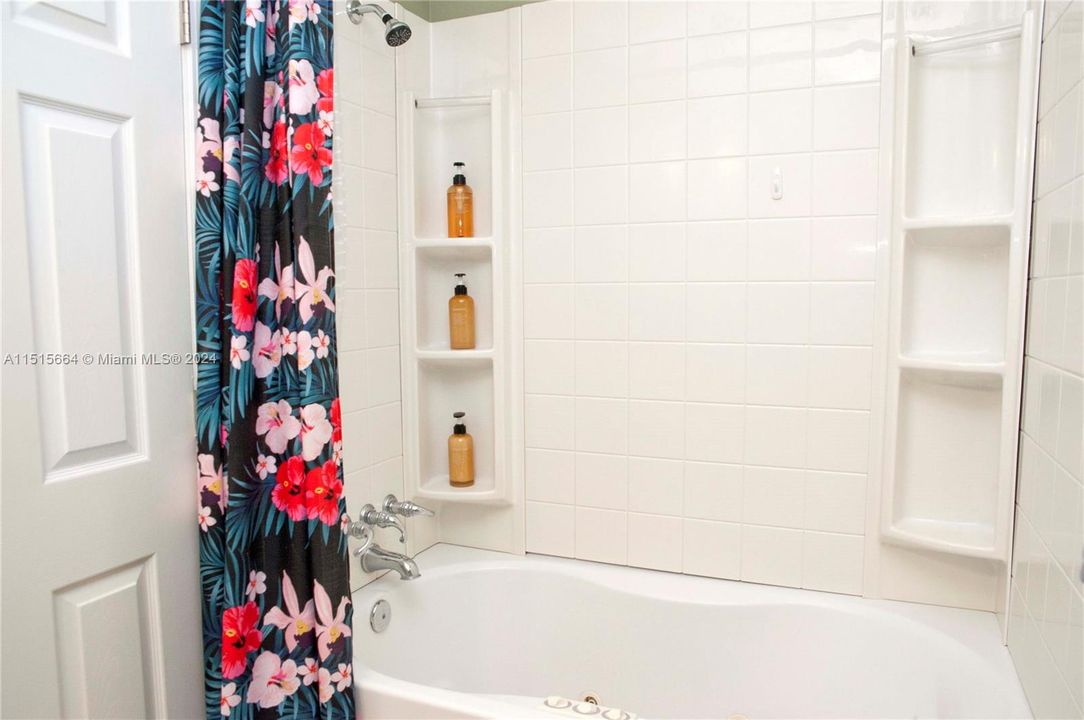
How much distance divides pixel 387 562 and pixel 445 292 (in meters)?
0.77

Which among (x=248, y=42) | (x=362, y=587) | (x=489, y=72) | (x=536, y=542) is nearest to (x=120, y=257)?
(x=248, y=42)

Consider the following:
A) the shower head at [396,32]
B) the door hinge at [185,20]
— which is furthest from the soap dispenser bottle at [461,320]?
the door hinge at [185,20]

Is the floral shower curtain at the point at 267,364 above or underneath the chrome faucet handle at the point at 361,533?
above

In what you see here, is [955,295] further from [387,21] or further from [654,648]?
[387,21]

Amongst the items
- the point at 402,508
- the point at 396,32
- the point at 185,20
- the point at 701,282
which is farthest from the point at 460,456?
the point at 185,20

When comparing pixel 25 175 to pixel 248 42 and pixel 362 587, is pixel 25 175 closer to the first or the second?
pixel 248 42

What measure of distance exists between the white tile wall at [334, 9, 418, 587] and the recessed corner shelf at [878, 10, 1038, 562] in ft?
4.07

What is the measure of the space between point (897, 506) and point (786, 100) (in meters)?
0.99

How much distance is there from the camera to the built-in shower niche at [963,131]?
1.43 m

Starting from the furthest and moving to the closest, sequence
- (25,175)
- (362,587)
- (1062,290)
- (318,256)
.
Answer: (362,587), (318,256), (1062,290), (25,175)

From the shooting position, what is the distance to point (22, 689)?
3.34ft

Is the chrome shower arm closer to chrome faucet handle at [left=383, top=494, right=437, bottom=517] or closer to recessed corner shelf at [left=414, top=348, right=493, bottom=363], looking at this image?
recessed corner shelf at [left=414, top=348, right=493, bottom=363]

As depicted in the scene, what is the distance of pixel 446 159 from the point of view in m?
1.95

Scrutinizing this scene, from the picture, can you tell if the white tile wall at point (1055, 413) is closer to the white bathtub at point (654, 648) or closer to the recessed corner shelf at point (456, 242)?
the white bathtub at point (654, 648)
